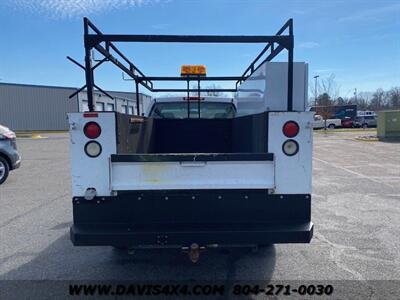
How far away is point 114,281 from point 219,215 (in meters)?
1.41

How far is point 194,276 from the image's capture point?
10.9 feet

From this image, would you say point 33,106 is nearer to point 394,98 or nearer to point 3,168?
point 3,168

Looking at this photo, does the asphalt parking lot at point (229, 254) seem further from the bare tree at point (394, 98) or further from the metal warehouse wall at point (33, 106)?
the bare tree at point (394, 98)

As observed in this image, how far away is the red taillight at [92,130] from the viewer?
9.05ft

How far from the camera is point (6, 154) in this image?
8281 millimetres

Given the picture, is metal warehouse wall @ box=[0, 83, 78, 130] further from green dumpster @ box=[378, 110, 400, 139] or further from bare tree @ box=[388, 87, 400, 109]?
bare tree @ box=[388, 87, 400, 109]

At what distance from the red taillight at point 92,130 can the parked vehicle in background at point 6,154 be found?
22.6ft

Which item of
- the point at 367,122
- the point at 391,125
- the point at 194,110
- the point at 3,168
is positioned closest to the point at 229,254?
the point at 194,110

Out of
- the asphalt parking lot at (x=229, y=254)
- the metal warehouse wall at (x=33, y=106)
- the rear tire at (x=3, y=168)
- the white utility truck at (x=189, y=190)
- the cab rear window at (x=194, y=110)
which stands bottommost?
the asphalt parking lot at (x=229, y=254)

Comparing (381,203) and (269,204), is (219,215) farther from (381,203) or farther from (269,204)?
(381,203)

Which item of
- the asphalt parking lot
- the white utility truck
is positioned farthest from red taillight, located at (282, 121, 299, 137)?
the asphalt parking lot

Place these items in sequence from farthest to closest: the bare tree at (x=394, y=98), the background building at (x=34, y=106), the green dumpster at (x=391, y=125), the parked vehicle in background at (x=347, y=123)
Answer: the bare tree at (x=394, y=98), the parked vehicle in background at (x=347, y=123), the background building at (x=34, y=106), the green dumpster at (x=391, y=125)

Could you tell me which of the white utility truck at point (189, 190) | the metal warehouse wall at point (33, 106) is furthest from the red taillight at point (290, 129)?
the metal warehouse wall at point (33, 106)

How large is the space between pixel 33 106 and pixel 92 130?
4524 cm
